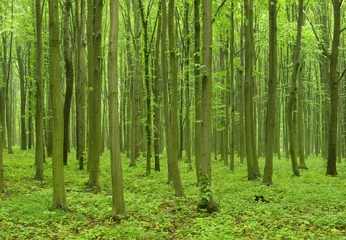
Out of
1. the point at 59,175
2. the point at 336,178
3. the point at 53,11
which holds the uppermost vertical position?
the point at 53,11

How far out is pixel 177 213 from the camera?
8.44 metres

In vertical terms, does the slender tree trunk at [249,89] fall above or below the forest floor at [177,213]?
above

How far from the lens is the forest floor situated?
659cm

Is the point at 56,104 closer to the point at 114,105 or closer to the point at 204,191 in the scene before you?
the point at 114,105

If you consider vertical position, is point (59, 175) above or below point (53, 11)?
below

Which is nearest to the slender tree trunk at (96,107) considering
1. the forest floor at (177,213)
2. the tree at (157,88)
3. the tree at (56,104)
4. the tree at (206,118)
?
the forest floor at (177,213)

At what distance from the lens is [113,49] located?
7297 mm

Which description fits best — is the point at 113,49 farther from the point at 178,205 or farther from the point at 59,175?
the point at 178,205

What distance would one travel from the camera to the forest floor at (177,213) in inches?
260

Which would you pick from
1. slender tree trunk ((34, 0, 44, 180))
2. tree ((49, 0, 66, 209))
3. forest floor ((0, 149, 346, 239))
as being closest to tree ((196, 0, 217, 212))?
forest floor ((0, 149, 346, 239))

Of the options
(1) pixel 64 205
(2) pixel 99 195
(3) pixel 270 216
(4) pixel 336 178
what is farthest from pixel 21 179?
(4) pixel 336 178

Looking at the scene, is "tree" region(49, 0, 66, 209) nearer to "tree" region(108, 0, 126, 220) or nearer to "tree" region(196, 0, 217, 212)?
"tree" region(108, 0, 126, 220)

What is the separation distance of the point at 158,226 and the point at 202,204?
157 centimetres

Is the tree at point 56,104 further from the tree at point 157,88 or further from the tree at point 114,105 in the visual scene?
the tree at point 157,88
